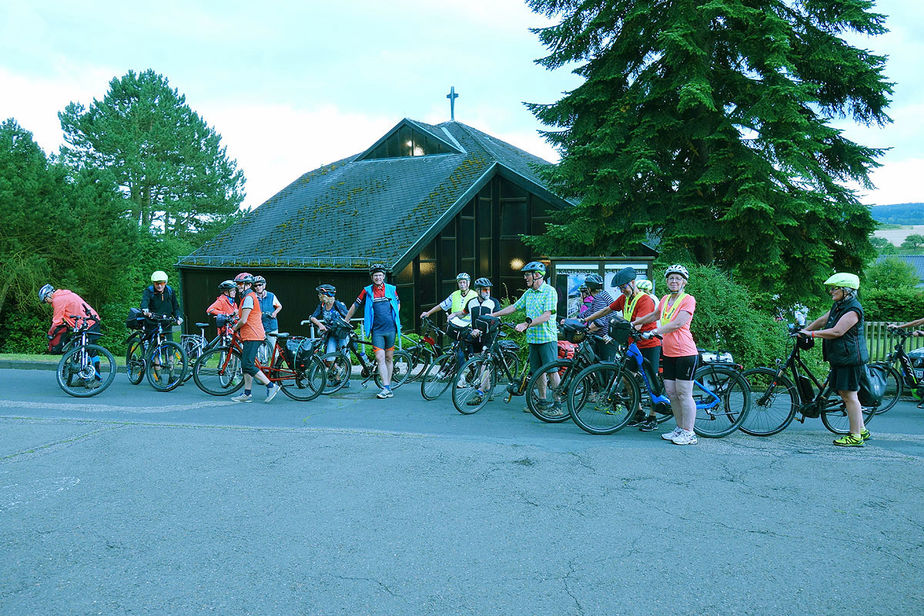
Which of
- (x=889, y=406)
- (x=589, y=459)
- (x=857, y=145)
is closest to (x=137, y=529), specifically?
(x=589, y=459)

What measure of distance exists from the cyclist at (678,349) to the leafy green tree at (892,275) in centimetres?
4500

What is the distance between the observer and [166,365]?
33.6ft

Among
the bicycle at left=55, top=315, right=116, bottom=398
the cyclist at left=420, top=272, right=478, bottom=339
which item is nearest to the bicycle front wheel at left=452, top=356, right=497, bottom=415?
the cyclist at left=420, top=272, right=478, bottom=339

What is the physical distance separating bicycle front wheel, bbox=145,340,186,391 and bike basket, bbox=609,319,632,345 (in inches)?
253

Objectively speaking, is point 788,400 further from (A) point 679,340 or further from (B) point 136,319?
(B) point 136,319

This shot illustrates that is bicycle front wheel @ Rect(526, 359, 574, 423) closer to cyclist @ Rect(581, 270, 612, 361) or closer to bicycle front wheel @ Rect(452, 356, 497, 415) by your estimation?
cyclist @ Rect(581, 270, 612, 361)

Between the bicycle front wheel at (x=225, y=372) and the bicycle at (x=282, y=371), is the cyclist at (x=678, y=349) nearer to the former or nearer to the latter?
the bicycle at (x=282, y=371)

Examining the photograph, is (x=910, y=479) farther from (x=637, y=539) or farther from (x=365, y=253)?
(x=365, y=253)

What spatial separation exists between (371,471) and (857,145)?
14.8m

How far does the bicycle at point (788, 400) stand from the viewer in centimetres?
716

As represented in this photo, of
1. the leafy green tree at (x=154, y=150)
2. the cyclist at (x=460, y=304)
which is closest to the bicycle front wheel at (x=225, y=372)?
the cyclist at (x=460, y=304)

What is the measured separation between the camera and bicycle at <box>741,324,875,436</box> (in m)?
7.16

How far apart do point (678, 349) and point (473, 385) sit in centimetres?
278

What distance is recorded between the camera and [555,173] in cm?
1684
